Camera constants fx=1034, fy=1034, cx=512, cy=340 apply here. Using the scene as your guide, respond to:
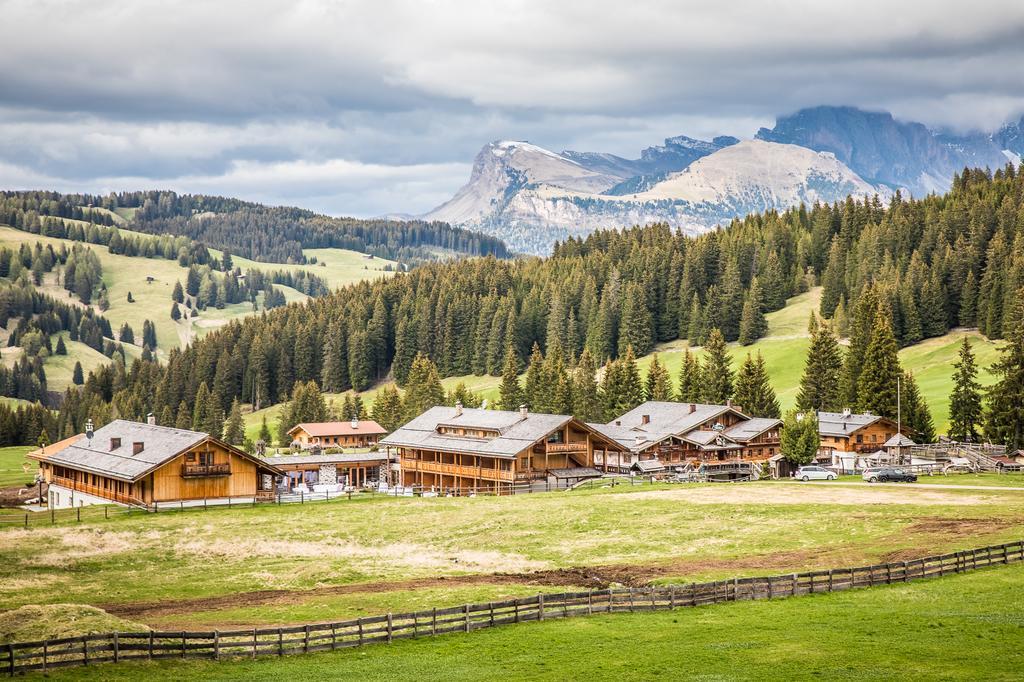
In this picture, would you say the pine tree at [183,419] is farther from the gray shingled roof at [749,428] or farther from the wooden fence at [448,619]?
the wooden fence at [448,619]

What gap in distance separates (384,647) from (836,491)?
5257cm

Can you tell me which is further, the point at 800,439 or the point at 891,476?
the point at 800,439

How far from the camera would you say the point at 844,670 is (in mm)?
32844

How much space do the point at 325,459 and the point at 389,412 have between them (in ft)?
119

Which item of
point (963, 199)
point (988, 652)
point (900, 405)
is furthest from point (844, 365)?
point (988, 652)

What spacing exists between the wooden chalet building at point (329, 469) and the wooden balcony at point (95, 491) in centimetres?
2120

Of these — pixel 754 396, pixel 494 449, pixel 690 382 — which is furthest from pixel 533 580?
pixel 690 382

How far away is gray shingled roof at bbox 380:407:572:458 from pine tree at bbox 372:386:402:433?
30.6 meters

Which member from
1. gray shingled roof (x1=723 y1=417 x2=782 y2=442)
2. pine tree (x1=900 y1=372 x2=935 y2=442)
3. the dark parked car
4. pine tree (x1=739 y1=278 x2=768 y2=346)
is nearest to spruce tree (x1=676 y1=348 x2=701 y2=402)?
gray shingled roof (x1=723 y1=417 x2=782 y2=442)

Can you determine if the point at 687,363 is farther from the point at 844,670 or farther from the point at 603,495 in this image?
the point at 844,670

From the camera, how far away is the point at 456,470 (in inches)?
4193

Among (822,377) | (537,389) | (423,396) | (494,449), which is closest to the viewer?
(494,449)

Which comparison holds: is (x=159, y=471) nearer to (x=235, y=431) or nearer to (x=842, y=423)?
(x=842, y=423)

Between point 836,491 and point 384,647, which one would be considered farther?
point 836,491
